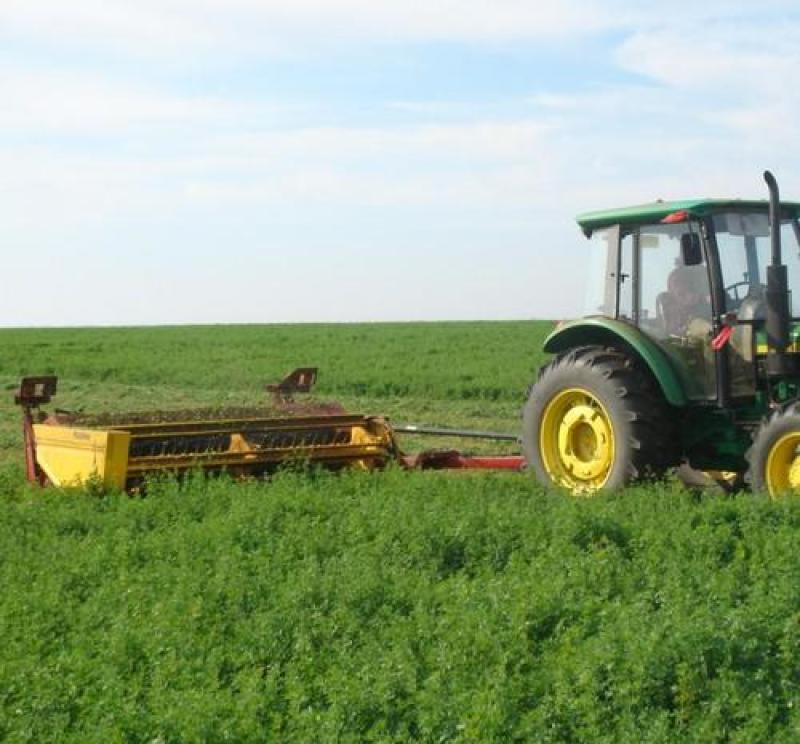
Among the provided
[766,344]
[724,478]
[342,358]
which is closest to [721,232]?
[766,344]

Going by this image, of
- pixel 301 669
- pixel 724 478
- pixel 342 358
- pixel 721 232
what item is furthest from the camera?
pixel 342 358

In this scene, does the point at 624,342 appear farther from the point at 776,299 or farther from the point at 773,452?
the point at 773,452

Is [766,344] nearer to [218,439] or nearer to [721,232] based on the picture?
[721,232]

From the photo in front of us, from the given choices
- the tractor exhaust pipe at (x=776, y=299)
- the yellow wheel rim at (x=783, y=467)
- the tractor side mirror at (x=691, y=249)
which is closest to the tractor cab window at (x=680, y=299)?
the tractor side mirror at (x=691, y=249)

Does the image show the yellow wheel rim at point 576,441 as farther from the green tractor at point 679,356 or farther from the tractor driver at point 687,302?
the tractor driver at point 687,302

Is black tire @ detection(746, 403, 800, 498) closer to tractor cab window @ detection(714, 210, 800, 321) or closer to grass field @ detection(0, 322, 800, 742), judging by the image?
grass field @ detection(0, 322, 800, 742)

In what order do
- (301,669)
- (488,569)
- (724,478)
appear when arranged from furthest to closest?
(724,478)
(488,569)
(301,669)

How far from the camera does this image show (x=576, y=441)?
9203 millimetres

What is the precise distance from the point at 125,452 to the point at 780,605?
4957 mm

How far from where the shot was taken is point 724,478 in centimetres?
912

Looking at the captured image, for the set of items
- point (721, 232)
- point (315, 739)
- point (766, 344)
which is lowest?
point (315, 739)

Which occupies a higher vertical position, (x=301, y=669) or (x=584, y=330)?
(x=584, y=330)

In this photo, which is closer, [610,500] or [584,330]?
[610,500]

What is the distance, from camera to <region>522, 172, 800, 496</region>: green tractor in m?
8.11
